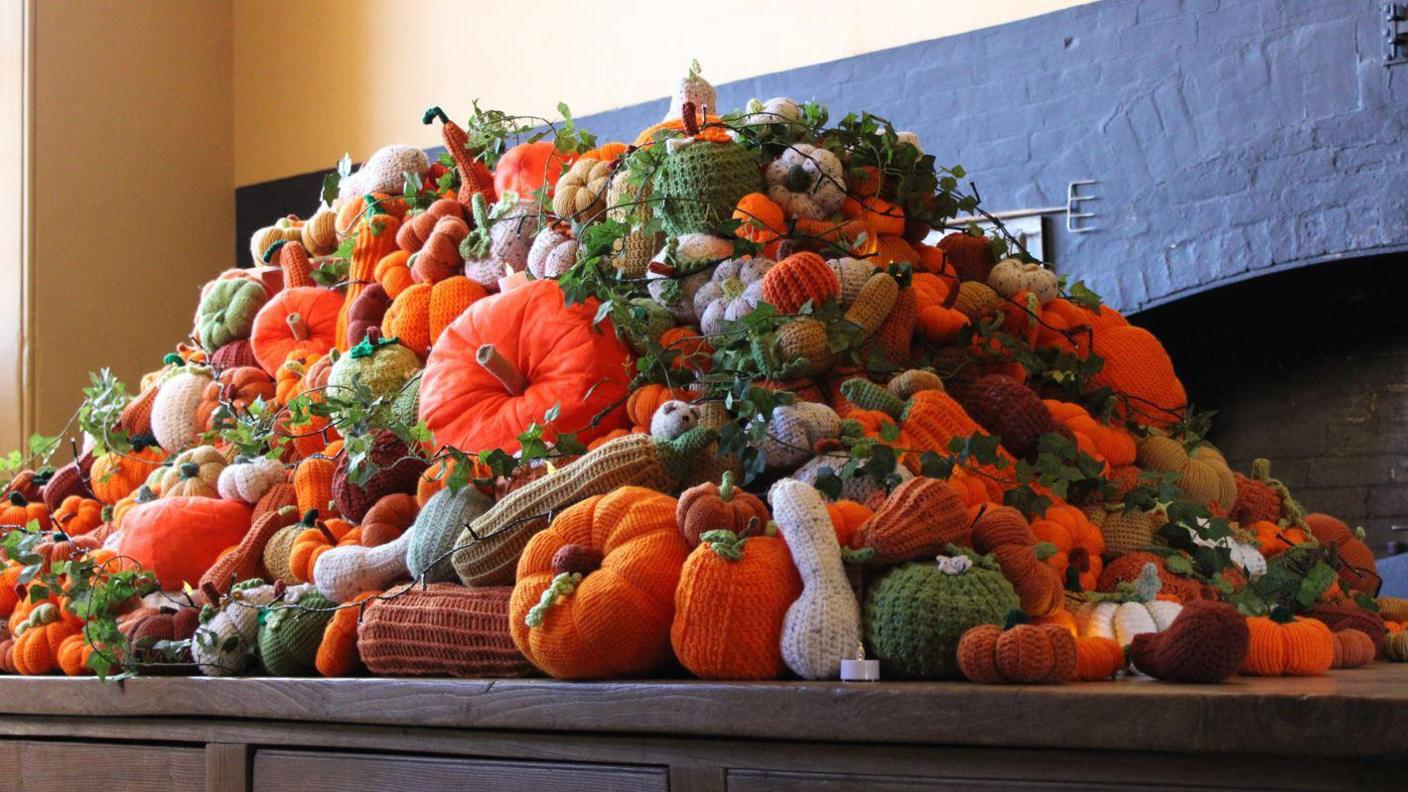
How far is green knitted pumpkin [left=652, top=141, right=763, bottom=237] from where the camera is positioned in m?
1.84

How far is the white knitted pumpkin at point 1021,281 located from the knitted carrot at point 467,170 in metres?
0.78

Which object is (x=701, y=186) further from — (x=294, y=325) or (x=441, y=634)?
(x=294, y=325)

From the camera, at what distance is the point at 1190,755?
36.7 inches

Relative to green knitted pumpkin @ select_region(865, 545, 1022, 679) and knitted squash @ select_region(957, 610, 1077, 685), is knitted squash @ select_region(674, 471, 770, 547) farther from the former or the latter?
knitted squash @ select_region(957, 610, 1077, 685)

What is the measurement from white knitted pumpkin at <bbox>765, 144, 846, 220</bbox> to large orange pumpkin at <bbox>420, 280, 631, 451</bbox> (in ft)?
0.93

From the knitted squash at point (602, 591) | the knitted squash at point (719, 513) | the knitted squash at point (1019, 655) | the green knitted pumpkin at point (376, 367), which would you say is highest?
the green knitted pumpkin at point (376, 367)

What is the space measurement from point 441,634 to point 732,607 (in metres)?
0.35

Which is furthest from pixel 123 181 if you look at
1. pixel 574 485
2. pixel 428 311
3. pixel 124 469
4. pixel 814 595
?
pixel 814 595

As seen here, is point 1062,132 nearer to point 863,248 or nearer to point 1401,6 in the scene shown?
point 1401,6

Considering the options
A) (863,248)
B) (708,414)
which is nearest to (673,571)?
(708,414)

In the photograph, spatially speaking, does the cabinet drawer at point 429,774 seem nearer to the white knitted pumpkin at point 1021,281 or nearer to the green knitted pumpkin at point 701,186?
the green knitted pumpkin at point 701,186

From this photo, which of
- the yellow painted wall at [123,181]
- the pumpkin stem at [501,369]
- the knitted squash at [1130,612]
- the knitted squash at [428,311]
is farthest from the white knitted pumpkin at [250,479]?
the yellow painted wall at [123,181]

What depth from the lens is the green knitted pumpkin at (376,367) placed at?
1992 mm

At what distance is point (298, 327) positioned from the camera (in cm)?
230
